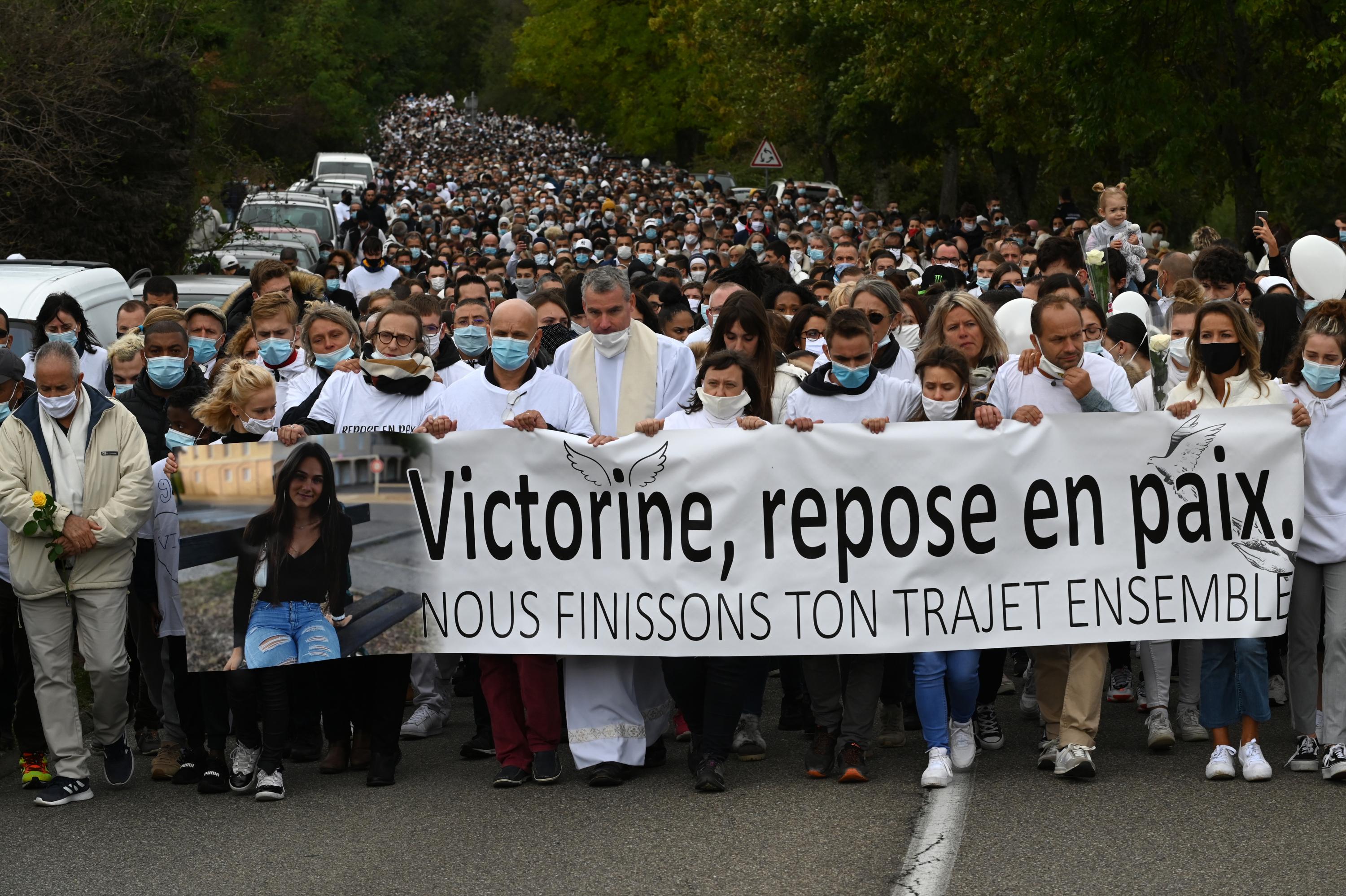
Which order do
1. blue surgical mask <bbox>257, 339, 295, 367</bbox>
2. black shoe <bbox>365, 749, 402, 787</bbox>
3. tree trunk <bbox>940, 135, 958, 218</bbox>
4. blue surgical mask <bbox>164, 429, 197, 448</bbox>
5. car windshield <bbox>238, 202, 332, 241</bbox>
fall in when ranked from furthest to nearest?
tree trunk <bbox>940, 135, 958, 218</bbox> → car windshield <bbox>238, 202, 332, 241</bbox> → blue surgical mask <bbox>257, 339, 295, 367</bbox> → blue surgical mask <bbox>164, 429, 197, 448</bbox> → black shoe <bbox>365, 749, 402, 787</bbox>

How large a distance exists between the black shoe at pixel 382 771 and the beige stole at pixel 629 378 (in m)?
1.78

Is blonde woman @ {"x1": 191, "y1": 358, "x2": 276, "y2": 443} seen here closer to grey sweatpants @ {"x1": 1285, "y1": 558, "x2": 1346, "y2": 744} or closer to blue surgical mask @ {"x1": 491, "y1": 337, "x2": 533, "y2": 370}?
blue surgical mask @ {"x1": 491, "y1": 337, "x2": 533, "y2": 370}

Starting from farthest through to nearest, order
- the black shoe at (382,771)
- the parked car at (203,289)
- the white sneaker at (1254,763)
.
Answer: the parked car at (203,289), the black shoe at (382,771), the white sneaker at (1254,763)

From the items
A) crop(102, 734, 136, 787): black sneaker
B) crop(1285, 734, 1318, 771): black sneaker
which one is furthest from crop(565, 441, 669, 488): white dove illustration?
crop(1285, 734, 1318, 771): black sneaker

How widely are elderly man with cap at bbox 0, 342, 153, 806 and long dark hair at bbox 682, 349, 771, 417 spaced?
2383 mm

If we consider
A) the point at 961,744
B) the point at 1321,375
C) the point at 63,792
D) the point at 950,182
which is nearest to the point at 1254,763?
the point at 961,744

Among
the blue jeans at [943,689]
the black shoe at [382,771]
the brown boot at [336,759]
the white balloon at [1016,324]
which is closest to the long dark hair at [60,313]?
the brown boot at [336,759]

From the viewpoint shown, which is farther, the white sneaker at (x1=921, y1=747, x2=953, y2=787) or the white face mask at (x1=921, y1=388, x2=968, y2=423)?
the white face mask at (x1=921, y1=388, x2=968, y2=423)

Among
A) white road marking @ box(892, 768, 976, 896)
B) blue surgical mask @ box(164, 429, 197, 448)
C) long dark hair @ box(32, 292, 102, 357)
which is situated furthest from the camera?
long dark hair @ box(32, 292, 102, 357)

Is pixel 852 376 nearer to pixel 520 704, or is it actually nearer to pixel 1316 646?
pixel 520 704

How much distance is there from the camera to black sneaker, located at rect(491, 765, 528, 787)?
25.5ft

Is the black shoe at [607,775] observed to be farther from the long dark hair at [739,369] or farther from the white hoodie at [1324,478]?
the white hoodie at [1324,478]

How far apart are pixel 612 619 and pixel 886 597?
117 cm

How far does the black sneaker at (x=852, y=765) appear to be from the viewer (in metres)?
7.60
